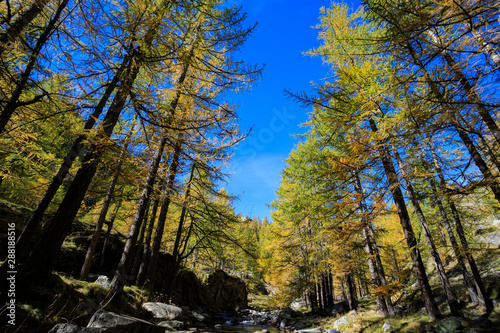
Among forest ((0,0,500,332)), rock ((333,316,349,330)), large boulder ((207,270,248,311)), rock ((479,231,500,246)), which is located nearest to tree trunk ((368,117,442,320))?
forest ((0,0,500,332))

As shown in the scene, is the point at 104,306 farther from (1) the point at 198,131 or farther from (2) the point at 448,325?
(2) the point at 448,325

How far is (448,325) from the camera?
560cm

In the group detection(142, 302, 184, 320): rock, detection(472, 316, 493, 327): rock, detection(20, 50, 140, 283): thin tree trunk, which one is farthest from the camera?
detection(142, 302, 184, 320): rock

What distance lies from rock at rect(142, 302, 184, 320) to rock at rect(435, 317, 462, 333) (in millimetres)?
8199

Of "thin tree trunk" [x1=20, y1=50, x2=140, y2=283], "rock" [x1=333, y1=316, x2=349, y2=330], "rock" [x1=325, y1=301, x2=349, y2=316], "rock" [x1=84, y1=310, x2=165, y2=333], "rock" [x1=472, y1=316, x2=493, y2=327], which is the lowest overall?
"rock" [x1=333, y1=316, x2=349, y2=330]

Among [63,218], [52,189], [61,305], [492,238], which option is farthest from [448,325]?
[492,238]

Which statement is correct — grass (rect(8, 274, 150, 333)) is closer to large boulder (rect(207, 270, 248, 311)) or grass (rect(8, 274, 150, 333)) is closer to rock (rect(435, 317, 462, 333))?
rock (rect(435, 317, 462, 333))

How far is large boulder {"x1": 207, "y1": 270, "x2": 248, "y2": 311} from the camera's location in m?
20.1

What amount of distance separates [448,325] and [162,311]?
28.6 ft

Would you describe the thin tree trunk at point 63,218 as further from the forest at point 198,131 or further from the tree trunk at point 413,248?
the tree trunk at point 413,248

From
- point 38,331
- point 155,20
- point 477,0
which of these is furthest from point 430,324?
point 155,20

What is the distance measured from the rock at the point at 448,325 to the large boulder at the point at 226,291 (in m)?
17.9

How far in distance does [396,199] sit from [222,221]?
657cm

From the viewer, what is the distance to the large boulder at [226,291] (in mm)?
20141
